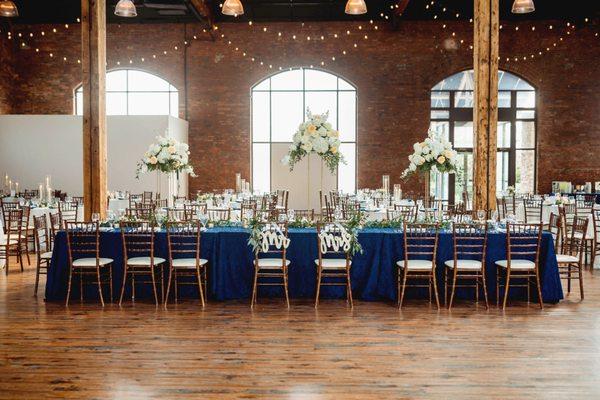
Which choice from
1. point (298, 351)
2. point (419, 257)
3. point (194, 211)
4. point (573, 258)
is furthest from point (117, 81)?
point (298, 351)

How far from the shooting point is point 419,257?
6.87 meters

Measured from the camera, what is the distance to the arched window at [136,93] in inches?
641

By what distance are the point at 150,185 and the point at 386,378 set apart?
11.8 m

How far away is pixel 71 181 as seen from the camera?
49.6ft

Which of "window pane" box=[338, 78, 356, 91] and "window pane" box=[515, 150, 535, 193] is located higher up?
"window pane" box=[338, 78, 356, 91]

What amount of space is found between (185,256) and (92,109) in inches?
105

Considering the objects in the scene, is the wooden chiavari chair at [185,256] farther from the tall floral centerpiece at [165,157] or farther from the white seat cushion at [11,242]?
the tall floral centerpiece at [165,157]

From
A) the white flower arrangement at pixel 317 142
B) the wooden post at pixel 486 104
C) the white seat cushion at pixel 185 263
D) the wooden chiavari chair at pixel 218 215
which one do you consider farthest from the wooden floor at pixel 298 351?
the wooden post at pixel 486 104

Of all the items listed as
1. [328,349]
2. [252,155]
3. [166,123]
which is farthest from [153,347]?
[252,155]

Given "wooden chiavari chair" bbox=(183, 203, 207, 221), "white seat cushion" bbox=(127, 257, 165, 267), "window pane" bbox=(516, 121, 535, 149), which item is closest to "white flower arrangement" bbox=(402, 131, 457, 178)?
Result: "wooden chiavari chair" bbox=(183, 203, 207, 221)

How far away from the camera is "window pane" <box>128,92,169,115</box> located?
16.3m

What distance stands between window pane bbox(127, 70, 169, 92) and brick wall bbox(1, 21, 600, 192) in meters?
0.25

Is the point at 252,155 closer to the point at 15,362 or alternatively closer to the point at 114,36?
the point at 114,36

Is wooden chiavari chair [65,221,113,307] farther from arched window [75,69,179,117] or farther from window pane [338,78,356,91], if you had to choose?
window pane [338,78,356,91]
